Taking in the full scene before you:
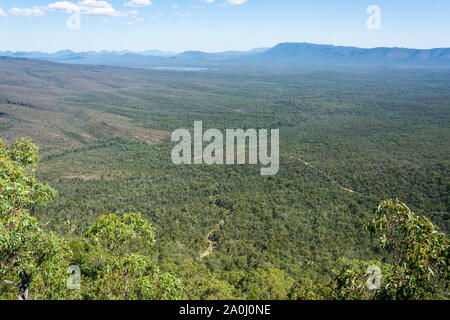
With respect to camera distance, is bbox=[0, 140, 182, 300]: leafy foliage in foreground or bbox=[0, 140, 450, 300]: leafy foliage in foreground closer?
bbox=[0, 140, 182, 300]: leafy foliage in foreground

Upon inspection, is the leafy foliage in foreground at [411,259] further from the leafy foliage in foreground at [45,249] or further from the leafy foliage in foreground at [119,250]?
the leafy foliage in foreground at [45,249]

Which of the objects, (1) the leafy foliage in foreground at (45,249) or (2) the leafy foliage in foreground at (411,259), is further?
(2) the leafy foliage in foreground at (411,259)

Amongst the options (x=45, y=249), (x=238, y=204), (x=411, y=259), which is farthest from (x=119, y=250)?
(x=238, y=204)

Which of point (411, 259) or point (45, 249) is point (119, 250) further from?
point (411, 259)

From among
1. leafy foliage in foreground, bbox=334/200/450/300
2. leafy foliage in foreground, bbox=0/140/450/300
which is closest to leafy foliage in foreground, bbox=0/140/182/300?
leafy foliage in foreground, bbox=0/140/450/300

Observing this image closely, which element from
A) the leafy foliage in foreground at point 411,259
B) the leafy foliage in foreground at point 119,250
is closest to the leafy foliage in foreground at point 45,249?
the leafy foliage in foreground at point 119,250

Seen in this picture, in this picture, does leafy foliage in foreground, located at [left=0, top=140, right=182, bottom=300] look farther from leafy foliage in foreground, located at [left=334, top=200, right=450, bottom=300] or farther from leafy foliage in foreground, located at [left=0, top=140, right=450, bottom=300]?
leafy foliage in foreground, located at [left=334, top=200, right=450, bottom=300]
